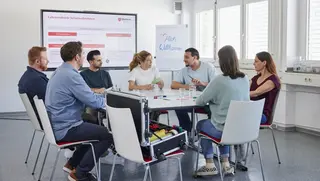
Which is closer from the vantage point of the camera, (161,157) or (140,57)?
(161,157)

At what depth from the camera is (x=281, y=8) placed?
19.1ft

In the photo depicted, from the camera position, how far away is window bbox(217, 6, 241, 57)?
723 cm

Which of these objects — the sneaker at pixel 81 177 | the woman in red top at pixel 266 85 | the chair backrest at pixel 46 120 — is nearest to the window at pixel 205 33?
the woman in red top at pixel 266 85

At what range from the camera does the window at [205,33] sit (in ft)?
26.7

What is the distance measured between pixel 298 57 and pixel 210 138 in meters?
3.07

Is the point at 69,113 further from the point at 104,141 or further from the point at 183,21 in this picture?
the point at 183,21

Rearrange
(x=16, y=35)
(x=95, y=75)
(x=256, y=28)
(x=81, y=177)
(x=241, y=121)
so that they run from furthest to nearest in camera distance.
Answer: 1. (x=16, y=35)
2. (x=256, y=28)
3. (x=95, y=75)
4. (x=81, y=177)
5. (x=241, y=121)

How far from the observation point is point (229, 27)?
294 inches

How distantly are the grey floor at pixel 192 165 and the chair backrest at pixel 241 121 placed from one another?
60cm

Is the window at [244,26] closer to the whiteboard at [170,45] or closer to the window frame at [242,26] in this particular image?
the window frame at [242,26]

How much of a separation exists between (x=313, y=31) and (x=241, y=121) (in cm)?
308

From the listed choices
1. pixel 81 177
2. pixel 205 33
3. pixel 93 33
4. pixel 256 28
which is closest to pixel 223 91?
pixel 81 177

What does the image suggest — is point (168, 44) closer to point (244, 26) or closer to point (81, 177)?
point (244, 26)

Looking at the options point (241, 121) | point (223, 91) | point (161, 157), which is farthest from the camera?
point (223, 91)
